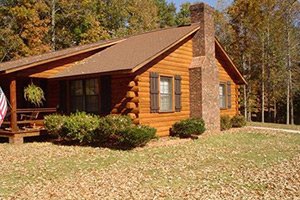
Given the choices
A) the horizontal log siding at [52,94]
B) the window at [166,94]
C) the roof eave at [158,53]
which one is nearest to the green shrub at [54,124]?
the horizontal log siding at [52,94]

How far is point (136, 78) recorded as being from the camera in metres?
14.6

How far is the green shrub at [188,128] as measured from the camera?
1595 centimetres

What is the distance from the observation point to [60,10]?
119ft

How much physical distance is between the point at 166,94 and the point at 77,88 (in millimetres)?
4257

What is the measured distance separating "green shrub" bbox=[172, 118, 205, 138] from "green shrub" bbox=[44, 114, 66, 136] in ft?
16.4

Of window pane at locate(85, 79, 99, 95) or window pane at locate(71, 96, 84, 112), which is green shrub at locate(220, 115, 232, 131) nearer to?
window pane at locate(85, 79, 99, 95)

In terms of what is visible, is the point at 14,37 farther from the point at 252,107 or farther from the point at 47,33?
the point at 252,107

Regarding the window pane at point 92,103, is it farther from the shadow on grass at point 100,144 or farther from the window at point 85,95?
the shadow on grass at point 100,144

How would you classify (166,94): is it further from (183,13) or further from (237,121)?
(183,13)

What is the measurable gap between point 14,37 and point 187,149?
77.1 feet

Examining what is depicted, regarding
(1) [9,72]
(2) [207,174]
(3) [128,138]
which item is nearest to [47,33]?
(1) [9,72]

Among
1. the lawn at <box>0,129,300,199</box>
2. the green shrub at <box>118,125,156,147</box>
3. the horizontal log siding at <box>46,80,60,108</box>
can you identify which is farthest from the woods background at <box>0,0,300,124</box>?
the green shrub at <box>118,125,156,147</box>

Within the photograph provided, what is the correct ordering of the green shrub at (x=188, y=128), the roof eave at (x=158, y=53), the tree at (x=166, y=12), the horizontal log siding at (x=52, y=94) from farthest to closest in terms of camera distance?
the tree at (x=166, y=12) < the horizontal log siding at (x=52, y=94) < the green shrub at (x=188, y=128) < the roof eave at (x=158, y=53)

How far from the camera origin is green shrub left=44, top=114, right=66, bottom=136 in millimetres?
15049
